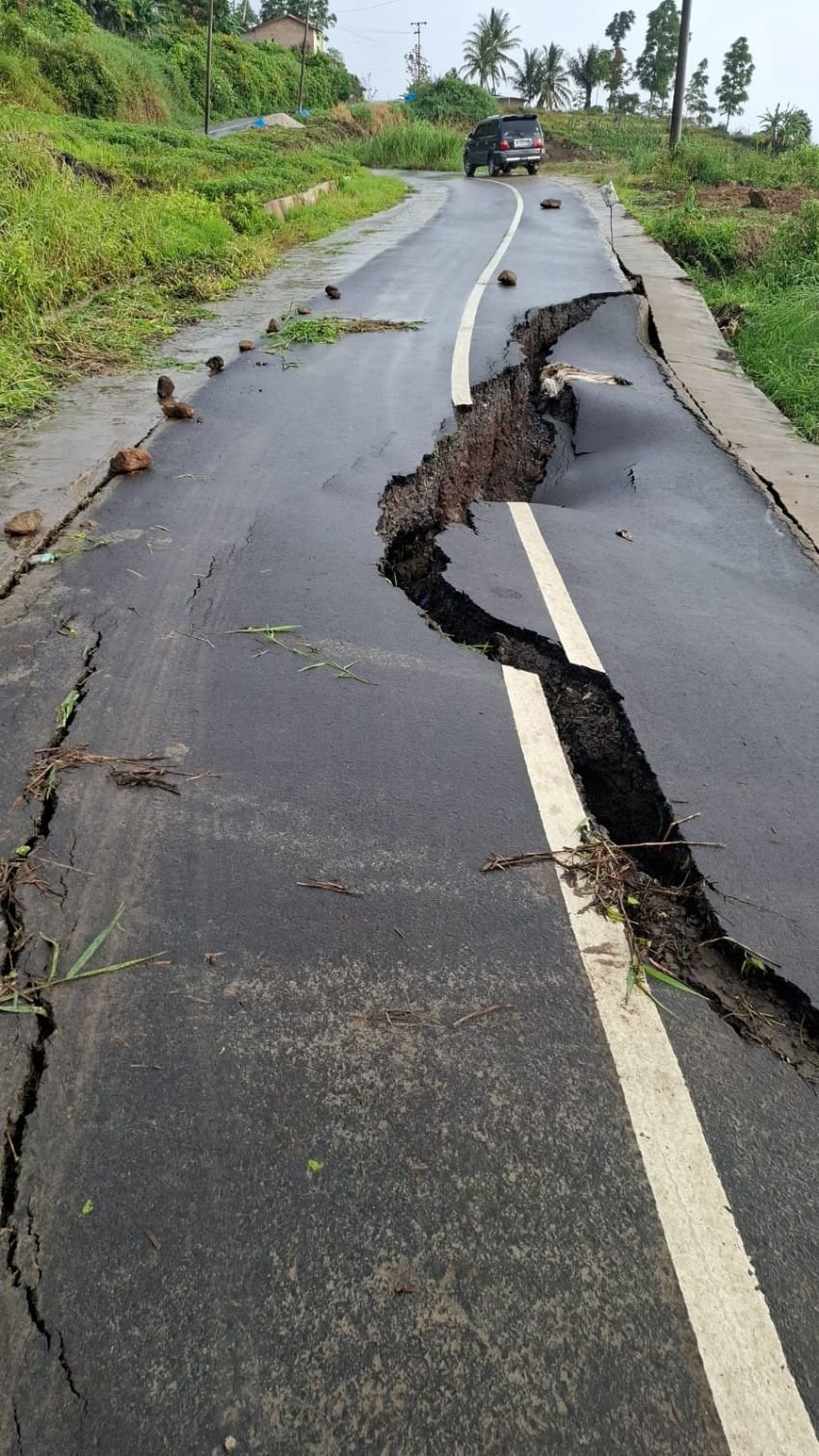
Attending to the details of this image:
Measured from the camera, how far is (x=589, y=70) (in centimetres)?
8300

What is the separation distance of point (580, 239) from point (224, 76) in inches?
1726

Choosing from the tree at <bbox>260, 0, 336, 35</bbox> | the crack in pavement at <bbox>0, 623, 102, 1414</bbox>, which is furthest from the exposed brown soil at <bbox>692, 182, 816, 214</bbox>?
the tree at <bbox>260, 0, 336, 35</bbox>

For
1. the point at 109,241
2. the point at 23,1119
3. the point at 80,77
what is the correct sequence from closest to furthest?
1. the point at 23,1119
2. the point at 109,241
3. the point at 80,77

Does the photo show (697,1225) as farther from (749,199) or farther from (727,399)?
(749,199)

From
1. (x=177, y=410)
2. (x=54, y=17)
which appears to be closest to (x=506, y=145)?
(x=54, y=17)

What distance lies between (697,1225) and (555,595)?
3239mm

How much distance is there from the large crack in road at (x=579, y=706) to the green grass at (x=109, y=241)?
3440mm

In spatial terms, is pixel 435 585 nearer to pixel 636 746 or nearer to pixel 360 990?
pixel 636 746

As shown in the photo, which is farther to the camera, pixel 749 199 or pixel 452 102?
pixel 452 102

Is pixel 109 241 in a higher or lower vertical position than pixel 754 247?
lower

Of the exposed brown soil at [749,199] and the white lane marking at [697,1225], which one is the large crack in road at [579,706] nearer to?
the white lane marking at [697,1225]

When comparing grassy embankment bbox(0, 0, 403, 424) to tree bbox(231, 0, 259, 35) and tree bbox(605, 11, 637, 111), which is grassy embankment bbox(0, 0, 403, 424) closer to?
tree bbox(231, 0, 259, 35)

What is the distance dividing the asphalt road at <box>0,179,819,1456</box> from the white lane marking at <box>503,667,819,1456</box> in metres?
0.01

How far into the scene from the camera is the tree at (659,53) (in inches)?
3115
